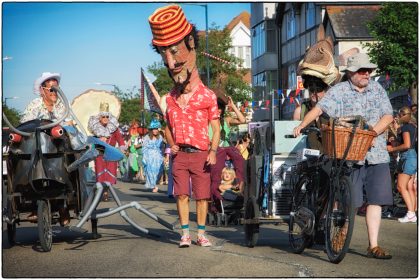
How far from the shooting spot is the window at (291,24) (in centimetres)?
5862

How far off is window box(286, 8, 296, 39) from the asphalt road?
47254 millimetres

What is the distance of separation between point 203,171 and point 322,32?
2704 millimetres

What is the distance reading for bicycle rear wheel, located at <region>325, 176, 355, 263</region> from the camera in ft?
26.7

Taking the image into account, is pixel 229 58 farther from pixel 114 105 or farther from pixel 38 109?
pixel 38 109

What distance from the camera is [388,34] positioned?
95.3 feet

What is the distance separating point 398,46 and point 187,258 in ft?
67.7

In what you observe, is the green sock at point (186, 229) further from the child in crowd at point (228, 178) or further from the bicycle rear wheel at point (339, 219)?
the child in crowd at point (228, 178)

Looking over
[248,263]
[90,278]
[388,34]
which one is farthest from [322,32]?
[388,34]

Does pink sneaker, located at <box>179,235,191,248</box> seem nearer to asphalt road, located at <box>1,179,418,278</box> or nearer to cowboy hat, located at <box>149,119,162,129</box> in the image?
asphalt road, located at <box>1,179,418,278</box>

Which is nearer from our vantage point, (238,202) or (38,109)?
(38,109)

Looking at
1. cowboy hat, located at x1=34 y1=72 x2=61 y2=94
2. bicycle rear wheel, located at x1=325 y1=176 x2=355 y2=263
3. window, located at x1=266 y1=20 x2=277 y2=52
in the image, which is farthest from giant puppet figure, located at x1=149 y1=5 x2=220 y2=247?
window, located at x1=266 y1=20 x2=277 y2=52

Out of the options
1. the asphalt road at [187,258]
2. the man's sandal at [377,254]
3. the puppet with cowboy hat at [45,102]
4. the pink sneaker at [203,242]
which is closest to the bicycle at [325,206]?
the asphalt road at [187,258]

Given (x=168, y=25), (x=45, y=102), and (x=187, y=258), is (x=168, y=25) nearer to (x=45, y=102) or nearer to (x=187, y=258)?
(x=45, y=102)

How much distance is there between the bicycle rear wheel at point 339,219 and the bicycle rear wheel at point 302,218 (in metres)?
0.34
